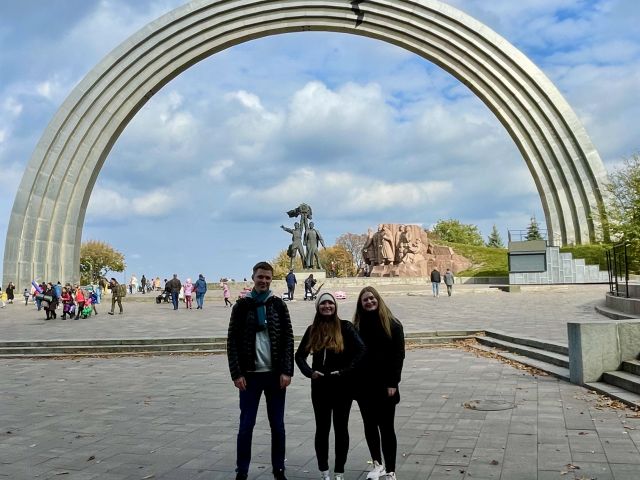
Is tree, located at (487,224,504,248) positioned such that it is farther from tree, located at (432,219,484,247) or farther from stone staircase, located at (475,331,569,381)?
stone staircase, located at (475,331,569,381)

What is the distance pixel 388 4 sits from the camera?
40.5 meters

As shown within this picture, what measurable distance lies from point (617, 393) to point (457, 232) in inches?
3789

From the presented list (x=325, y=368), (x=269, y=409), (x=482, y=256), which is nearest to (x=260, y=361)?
(x=269, y=409)

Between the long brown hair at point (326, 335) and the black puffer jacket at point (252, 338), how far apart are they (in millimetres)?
215

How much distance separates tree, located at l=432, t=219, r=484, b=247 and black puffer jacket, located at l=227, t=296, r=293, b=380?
96004mm

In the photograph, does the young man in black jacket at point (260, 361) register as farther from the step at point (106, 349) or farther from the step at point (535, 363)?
the step at point (106, 349)

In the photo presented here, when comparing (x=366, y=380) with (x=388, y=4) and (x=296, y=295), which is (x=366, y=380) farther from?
(x=388, y=4)

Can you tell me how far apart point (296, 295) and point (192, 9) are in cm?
2181

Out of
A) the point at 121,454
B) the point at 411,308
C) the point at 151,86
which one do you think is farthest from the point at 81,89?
the point at 121,454

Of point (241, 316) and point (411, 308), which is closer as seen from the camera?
point (241, 316)

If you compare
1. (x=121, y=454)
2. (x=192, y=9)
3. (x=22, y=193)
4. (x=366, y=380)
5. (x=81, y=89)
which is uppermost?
(x=192, y=9)

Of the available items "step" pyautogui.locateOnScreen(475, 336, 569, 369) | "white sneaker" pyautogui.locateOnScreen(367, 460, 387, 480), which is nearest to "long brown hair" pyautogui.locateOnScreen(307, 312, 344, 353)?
"white sneaker" pyautogui.locateOnScreen(367, 460, 387, 480)

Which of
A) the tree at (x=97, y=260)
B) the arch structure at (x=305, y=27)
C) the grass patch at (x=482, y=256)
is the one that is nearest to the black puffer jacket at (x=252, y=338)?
the arch structure at (x=305, y=27)

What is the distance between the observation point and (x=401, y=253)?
4884 cm
